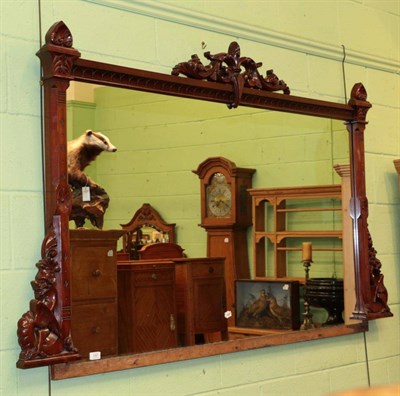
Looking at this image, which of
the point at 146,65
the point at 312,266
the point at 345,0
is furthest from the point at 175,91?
the point at 345,0

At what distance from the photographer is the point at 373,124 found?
373 centimetres

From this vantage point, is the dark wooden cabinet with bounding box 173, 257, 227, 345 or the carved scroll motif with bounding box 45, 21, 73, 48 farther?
the dark wooden cabinet with bounding box 173, 257, 227, 345

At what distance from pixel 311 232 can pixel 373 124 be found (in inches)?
28.2

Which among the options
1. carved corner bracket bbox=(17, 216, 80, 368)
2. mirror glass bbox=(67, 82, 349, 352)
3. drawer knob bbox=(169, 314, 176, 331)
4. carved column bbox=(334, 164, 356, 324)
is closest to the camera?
carved corner bracket bbox=(17, 216, 80, 368)

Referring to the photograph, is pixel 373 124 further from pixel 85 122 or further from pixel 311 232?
pixel 85 122

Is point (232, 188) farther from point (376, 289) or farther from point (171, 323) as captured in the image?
point (376, 289)

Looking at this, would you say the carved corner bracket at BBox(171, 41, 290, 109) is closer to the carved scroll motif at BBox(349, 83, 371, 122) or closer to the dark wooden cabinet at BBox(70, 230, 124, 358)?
the carved scroll motif at BBox(349, 83, 371, 122)

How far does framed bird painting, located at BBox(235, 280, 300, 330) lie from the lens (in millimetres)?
2992

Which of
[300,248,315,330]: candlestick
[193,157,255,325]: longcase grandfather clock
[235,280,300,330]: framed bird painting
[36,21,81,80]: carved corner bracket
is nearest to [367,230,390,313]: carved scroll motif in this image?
[300,248,315,330]: candlestick

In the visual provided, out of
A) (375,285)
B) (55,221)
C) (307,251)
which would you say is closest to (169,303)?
(55,221)

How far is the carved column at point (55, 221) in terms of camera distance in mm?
2309

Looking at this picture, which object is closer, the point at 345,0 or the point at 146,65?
the point at 146,65

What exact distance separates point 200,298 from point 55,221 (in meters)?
0.71

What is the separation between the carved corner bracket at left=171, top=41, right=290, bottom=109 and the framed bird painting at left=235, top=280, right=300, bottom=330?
71cm
